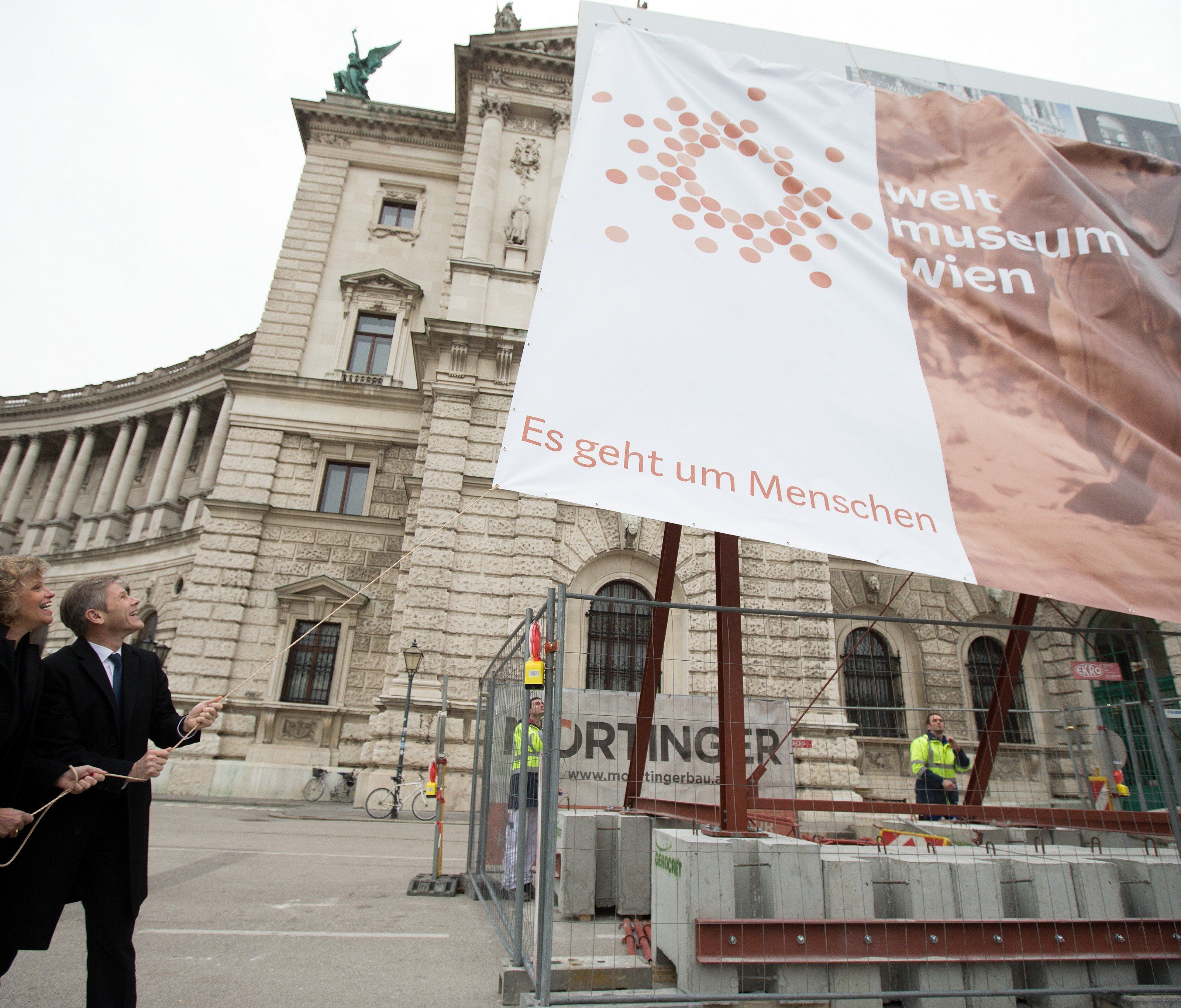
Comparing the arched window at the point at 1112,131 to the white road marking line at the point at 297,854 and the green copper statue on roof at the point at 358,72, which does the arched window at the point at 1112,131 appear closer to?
the white road marking line at the point at 297,854

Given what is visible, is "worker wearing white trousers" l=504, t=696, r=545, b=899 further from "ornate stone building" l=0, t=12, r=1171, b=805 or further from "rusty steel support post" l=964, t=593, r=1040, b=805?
"ornate stone building" l=0, t=12, r=1171, b=805

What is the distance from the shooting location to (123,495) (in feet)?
116

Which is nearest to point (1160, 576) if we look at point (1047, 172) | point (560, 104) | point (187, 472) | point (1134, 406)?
point (1134, 406)

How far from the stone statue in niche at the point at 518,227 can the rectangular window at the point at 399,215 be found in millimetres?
6534

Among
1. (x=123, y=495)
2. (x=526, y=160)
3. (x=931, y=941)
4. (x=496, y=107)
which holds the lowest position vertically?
(x=931, y=941)

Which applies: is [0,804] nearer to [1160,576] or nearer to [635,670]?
[1160,576]

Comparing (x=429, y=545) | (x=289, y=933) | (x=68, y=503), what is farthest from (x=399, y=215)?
(x=68, y=503)

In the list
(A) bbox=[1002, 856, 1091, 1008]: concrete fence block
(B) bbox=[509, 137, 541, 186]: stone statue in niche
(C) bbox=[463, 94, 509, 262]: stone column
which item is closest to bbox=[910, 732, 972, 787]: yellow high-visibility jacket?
(A) bbox=[1002, 856, 1091, 1008]: concrete fence block

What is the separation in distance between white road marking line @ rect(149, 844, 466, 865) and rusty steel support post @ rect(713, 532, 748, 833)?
5.53 m

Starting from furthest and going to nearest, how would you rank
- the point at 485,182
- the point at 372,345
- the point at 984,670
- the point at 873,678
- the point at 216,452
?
the point at 216,452 → the point at 372,345 → the point at 485,182 → the point at 984,670 → the point at 873,678

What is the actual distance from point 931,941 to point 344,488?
20406mm

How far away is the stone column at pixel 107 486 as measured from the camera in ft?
116

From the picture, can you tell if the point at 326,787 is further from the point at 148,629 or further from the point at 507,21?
the point at 507,21

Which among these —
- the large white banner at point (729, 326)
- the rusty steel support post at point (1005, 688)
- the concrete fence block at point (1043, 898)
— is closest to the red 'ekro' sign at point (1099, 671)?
the rusty steel support post at point (1005, 688)
